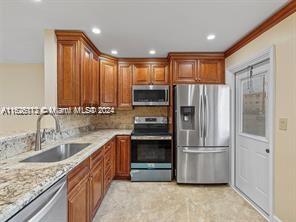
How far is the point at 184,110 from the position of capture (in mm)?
3432

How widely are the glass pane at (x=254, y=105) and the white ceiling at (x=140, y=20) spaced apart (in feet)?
2.35

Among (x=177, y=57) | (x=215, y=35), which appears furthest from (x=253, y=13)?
(x=177, y=57)

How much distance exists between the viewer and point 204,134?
336 cm

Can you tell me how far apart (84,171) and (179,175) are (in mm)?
1977

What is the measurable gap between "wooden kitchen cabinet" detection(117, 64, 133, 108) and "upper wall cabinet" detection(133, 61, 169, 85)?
0.12m

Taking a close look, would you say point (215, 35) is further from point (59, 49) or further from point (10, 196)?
point (10, 196)

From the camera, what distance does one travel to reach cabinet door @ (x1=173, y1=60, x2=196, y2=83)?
372 cm

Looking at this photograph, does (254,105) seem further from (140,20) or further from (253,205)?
(140,20)

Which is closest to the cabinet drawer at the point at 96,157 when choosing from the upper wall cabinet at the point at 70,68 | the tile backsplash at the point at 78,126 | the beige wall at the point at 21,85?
the tile backsplash at the point at 78,126

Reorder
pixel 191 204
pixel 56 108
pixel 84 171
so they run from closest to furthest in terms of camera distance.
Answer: pixel 84 171, pixel 56 108, pixel 191 204

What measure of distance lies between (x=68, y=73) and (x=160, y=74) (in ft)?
6.38

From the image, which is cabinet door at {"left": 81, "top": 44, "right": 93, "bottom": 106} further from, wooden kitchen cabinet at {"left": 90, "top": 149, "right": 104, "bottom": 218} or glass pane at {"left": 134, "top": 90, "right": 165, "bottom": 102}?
glass pane at {"left": 134, "top": 90, "right": 165, "bottom": 102}

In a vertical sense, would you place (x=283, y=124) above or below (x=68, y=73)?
below

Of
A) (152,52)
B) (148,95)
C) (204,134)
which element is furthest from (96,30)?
(204,134)
